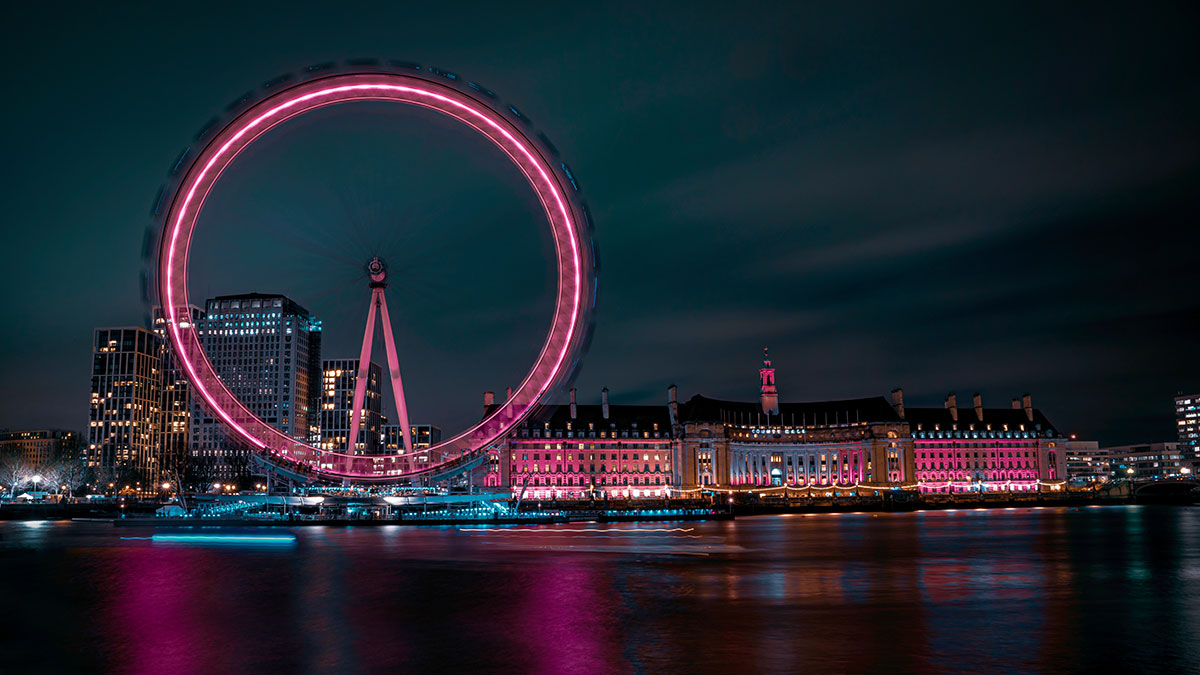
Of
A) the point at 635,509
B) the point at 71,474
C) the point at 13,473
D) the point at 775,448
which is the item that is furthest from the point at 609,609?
the point at 13,473

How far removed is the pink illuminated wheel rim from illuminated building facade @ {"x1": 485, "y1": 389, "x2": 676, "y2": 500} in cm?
9532

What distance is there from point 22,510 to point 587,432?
8506 centimetres

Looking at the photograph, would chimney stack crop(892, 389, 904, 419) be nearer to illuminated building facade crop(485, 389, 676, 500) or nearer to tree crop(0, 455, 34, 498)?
illuminated building facade crop(485, 389, 676, 500)

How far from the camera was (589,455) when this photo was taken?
16512 centimetres

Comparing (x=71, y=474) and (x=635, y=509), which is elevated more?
(x=71, y=474)

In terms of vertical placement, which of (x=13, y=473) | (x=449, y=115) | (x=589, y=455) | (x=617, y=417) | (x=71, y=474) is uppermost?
(x=449, y=115)

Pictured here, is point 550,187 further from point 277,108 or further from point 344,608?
point 344,608

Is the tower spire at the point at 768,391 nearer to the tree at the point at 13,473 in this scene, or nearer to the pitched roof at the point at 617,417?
the pitched roof at the point at 617,417

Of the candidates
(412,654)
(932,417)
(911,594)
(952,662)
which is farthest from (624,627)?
(932,417)

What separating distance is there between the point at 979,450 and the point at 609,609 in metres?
170

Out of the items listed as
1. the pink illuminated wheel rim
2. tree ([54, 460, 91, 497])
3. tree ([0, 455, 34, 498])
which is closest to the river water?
the pink illuminated wheel rim

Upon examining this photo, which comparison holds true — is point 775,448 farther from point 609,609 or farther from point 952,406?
point 609,609

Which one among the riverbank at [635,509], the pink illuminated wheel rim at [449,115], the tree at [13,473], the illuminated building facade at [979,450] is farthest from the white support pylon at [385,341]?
the illuminated building facade at [979,450]

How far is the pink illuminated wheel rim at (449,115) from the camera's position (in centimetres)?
5591
